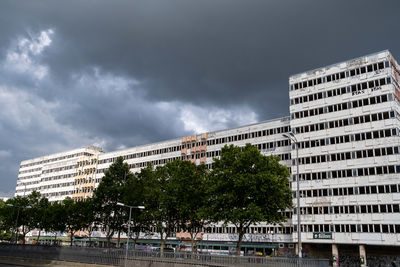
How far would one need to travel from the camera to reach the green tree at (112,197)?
3044 inches

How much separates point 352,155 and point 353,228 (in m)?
13.3

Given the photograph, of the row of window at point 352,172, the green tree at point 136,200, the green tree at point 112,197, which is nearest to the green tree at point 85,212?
the green tree at point 112,197

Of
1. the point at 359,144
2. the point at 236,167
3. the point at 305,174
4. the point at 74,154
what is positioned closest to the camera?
the point at 236,167

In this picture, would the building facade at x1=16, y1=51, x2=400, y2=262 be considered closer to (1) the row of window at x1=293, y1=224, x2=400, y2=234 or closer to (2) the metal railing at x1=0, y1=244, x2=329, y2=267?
(1) the row of window at x1=293, y1=224, x2=400, y2=234

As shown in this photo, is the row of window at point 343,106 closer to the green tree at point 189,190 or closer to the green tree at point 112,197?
the green tree at point 189,190

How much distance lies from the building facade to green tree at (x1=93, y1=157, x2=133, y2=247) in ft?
86.9

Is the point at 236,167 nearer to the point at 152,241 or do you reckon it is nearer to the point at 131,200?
the point at 131,200

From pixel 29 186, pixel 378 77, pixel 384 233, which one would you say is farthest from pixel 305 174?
pixel 29 186

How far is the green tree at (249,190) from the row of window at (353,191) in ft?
65.4

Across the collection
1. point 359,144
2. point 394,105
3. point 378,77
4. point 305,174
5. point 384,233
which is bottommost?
point 384,233

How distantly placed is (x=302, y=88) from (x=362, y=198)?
26528 mm

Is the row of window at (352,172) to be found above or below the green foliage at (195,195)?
above

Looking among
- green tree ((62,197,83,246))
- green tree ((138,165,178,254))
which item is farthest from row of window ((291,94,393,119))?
green tree ((62,197,83,246))

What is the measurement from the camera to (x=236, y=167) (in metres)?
55.4
